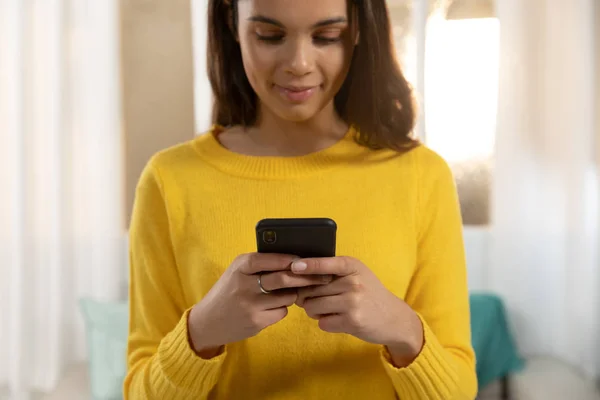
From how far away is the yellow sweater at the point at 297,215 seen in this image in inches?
31.1

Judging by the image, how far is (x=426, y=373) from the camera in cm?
74

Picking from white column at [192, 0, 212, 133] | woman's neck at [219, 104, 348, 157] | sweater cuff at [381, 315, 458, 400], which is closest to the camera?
sweater cuff at [381, 315, 458, 400]

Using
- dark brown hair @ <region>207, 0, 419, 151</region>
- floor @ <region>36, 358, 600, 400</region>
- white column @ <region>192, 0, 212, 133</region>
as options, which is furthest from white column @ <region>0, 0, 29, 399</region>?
dark brown hair @ <region>207, 0, 419, 151</region>

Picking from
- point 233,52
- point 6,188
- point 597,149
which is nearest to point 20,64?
point 6,188

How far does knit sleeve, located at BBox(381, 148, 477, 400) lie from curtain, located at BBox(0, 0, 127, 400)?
4.26 feet

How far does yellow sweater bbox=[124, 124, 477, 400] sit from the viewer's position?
79cm

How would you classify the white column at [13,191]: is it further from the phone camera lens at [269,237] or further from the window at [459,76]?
the phone camera lens at [269,237]

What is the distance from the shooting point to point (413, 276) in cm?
83

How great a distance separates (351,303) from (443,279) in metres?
0.19

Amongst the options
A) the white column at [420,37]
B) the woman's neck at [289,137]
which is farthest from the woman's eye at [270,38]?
the white column at [420,37]

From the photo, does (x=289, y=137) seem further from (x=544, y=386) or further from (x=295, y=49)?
(x=544, y=386)

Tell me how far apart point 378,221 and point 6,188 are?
1.52 metres

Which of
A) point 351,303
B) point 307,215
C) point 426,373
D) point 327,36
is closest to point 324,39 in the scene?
point 327,36

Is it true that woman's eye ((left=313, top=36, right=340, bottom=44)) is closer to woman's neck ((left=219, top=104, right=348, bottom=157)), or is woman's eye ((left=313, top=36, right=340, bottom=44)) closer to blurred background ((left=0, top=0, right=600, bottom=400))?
woman's neck ((left=219, top=104, right=348, bottom=157))
